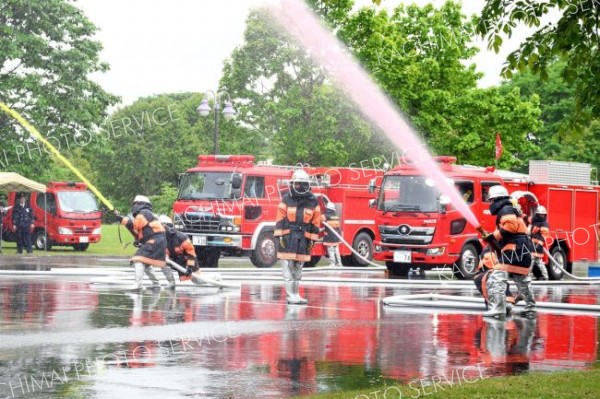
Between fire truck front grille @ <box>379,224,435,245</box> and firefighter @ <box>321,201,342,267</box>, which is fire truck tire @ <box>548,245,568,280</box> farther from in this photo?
firefighter @ <box>321,201,342,267</box>

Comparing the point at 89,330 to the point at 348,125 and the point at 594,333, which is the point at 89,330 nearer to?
the point at 594,333

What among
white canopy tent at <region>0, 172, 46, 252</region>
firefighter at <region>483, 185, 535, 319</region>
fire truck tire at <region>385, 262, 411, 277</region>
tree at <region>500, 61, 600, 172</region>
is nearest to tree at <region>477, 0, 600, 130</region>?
firefighter at <region>483, 185, 535, 319</region>

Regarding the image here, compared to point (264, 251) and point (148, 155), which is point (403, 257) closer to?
point (264, 251)

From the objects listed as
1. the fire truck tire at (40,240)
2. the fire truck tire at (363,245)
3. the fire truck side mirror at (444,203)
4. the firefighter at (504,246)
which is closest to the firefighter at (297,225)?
the firefighter at (504,246)

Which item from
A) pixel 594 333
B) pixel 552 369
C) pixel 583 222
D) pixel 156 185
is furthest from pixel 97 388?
pixel 156 185

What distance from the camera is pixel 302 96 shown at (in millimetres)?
40500

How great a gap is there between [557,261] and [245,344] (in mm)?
18851

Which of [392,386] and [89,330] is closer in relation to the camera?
[392,386]

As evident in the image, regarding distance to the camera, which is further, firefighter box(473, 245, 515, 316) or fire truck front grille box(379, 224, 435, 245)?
fire truck front grille box(379, 224, 435, 245)

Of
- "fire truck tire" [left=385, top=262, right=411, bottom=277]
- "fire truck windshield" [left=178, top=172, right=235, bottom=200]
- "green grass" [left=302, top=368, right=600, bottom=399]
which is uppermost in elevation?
"fire truck windshield" [left=178, top=172, right=235, bottom=200]

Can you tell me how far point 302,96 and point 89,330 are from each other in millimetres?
27720

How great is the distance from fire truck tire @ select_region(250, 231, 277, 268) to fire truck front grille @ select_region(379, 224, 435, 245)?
13.2 feet

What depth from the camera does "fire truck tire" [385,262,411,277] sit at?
29.0m

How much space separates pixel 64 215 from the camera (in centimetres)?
3903
